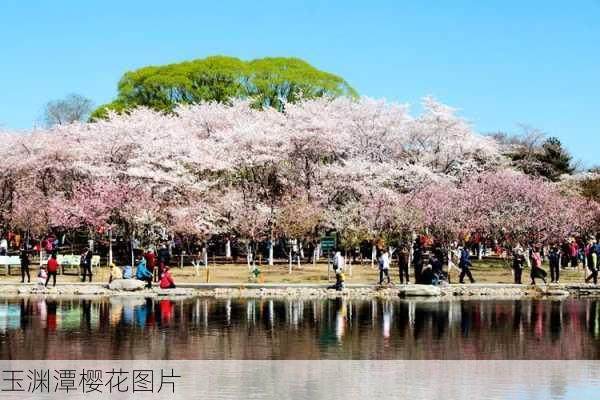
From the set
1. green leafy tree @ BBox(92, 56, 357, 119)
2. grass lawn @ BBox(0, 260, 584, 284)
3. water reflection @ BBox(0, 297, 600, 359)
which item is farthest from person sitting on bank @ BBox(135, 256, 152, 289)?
green leafy tree @ BBox(92, 56, 357, 119)

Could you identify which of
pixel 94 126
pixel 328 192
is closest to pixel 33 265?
pixel 94 126

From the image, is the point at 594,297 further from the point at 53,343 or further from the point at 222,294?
the point at 53,343

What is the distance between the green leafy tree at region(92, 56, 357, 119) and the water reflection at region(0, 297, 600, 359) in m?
39.8

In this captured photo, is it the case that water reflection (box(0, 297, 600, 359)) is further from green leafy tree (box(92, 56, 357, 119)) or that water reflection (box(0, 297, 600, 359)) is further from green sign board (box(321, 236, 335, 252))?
green leafy tree (box(92, 56, 357, 119))

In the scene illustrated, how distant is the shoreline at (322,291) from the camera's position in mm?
31562

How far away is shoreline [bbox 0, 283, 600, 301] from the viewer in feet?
104

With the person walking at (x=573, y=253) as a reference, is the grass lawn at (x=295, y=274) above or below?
below

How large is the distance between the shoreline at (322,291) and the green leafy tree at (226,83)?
36119mm

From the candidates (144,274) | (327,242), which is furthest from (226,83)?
(144,274)

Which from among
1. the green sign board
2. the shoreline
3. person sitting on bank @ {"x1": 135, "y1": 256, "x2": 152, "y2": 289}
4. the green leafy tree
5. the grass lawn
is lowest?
the shoreline

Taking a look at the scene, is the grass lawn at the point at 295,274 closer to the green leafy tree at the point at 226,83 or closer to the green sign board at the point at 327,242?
→ the green sign board at the point at 327,242

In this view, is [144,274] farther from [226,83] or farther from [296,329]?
[226,83]

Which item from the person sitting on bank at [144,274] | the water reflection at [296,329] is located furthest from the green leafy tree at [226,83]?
the water reflection at [296,329]

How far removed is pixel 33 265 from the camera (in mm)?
46469
